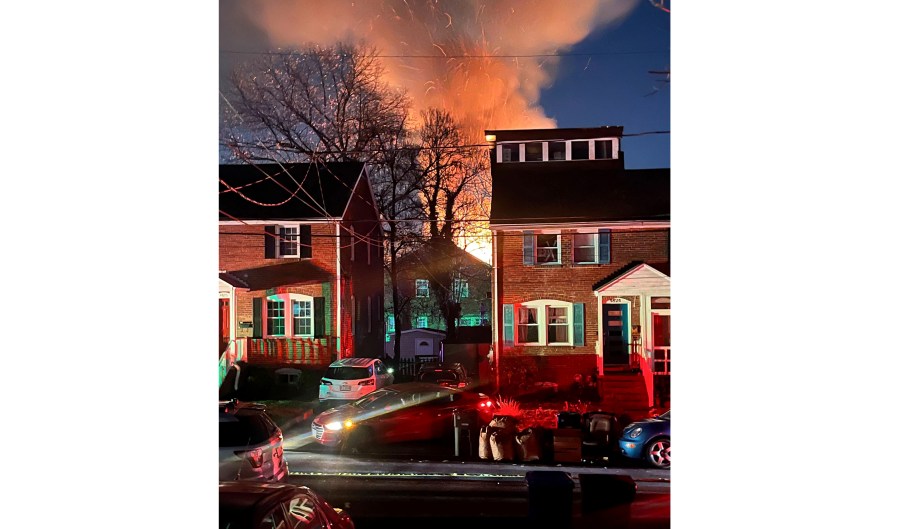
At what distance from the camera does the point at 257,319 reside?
3420mm

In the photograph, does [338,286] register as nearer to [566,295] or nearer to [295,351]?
[295,351]

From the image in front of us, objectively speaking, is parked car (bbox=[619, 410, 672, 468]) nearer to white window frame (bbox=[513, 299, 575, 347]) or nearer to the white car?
white window frame (bbox=[513, 299, 575, 347])

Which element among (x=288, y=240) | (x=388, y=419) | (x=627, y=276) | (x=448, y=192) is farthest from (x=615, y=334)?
(x=288, y=240)

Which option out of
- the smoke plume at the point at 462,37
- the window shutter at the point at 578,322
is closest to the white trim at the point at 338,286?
the smoke plume at the point at 462,37

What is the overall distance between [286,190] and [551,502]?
1.98 m

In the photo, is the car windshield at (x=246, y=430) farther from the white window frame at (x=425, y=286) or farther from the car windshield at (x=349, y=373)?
the white window frame at (x=425, y=286)

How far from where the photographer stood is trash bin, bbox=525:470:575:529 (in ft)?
10.5

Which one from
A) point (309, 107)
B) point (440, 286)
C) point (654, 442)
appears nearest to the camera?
point (654, 442)

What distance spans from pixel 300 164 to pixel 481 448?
5.46 ft

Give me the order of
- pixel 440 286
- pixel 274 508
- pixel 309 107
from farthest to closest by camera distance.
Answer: pixel 309 107, pixel 440 286, pixel 274 508

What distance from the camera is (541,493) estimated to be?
10.5 feet

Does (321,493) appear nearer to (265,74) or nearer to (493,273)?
(493,273)

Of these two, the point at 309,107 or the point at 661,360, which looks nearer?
the point at 661,360
